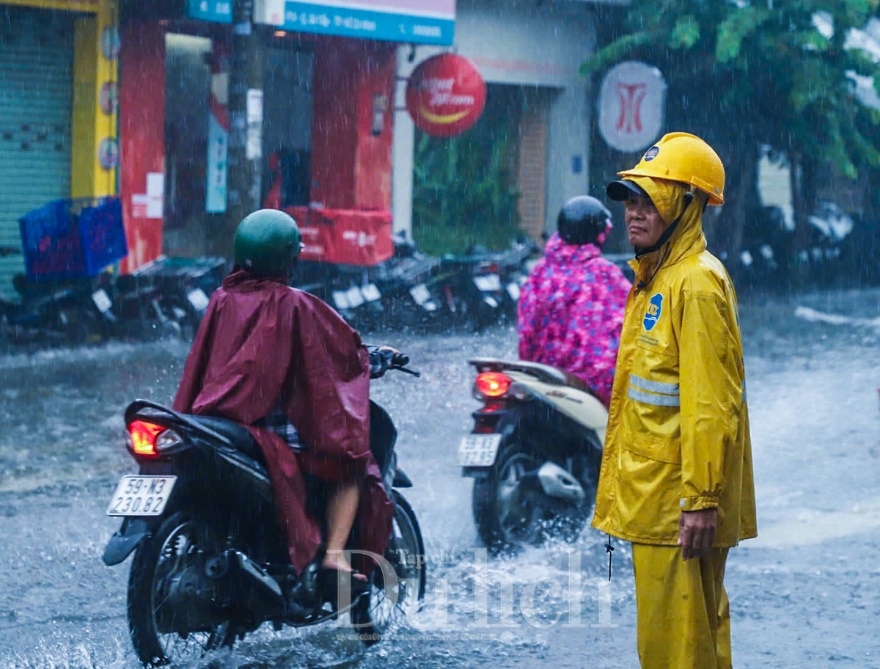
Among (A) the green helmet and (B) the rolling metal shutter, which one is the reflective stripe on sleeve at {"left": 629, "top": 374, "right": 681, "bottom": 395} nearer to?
(A) the green helmet

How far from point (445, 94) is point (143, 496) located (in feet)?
43.6

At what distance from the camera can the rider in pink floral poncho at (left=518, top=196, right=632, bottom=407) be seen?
6.43 metres

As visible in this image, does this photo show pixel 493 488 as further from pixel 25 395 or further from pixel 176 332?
pixel 176 332

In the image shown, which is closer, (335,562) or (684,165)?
(684,165)

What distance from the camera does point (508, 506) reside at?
644cm

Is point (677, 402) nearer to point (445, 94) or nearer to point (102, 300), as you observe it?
point (102, 300)

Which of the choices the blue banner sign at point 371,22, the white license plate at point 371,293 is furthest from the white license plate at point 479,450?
the blue banner sign at point 371,22

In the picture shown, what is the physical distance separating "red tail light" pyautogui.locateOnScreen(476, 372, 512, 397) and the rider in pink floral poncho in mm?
318

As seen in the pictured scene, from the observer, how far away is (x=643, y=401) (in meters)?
3.65

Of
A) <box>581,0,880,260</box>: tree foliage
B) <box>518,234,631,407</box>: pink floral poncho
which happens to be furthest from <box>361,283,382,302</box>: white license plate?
<box>518,234,631,407</box>: pink floral poncho

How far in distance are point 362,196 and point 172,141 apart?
106 inches

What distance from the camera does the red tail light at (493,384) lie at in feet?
20.8

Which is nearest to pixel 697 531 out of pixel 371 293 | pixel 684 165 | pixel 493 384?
pixel 684 165

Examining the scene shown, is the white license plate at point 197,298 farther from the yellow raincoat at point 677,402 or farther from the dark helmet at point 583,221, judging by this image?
the yellow raincoat at point 677,402
